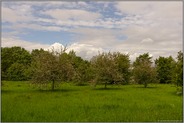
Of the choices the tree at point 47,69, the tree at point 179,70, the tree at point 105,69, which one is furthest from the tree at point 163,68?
the tree at point 47,69

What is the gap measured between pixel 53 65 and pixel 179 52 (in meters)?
14.3

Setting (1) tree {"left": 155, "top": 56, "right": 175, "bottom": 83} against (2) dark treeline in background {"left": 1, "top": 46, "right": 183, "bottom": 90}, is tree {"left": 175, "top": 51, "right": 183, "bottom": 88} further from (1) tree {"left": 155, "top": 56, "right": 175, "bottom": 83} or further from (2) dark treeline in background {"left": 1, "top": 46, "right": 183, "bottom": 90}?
(1) tree {"left": 155, "top": 56, "right": 175, "bottom": 83}

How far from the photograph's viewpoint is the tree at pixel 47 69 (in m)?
34.6

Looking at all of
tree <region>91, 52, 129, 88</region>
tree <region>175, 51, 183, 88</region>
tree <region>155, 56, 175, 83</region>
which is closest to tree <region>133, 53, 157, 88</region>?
tree <region>91, 52, 129, 88</region>

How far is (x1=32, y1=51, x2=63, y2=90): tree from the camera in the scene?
3462cm

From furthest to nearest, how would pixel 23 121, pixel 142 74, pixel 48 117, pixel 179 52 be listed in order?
pixel 142 74
pixel 179 52
pixel 48 117
pixel 23 121

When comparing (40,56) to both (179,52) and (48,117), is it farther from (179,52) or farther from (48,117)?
(48,117)

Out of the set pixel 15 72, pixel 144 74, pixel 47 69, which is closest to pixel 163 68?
pixel 144 74

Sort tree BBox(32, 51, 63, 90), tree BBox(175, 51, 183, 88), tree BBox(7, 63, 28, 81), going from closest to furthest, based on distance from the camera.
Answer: tree BBox(175, 51, 183, 88) < tree BBox(32, 51, 63, 90) < tree BBox(7, 63, 28, 81)

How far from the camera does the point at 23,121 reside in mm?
13859

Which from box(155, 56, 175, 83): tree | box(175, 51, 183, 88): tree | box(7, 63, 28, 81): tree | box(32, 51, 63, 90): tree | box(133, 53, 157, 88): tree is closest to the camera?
box(175, 51, 183, 88): tree

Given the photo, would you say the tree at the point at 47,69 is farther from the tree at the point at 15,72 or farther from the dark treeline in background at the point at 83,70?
the tree at the point at 15,72

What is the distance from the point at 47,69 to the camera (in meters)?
35.1

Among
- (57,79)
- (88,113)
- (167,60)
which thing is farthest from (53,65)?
(167,60)
